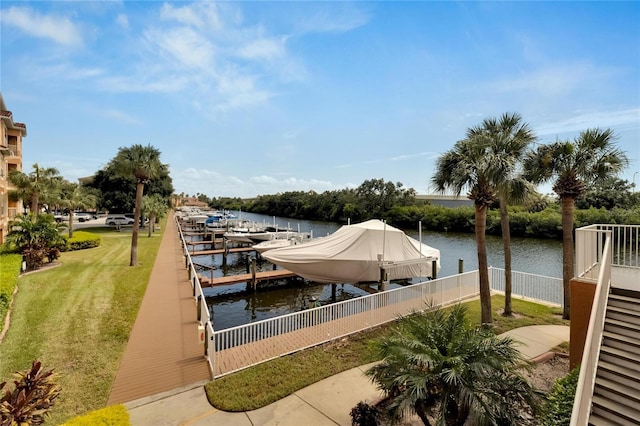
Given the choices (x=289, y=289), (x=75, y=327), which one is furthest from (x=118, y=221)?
(x=75, y=327)

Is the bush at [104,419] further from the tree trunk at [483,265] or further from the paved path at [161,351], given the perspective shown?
the tree trunk at [483,265]

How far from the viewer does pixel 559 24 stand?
410 inches

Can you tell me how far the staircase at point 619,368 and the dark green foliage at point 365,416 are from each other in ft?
10.3

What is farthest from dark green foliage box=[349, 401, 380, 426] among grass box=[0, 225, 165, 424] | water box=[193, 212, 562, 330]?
water box=[193, 212, 562, 330]

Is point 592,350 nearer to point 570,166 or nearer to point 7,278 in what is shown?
point 570,166

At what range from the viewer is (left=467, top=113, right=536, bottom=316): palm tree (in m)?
9.44

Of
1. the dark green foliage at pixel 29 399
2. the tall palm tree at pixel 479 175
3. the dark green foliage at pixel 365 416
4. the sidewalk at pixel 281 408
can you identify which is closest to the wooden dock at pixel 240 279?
the dark green foliage at pixel 29 399

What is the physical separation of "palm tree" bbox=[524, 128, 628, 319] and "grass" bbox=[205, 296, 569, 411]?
161 inches

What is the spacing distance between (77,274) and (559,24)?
2261 cm

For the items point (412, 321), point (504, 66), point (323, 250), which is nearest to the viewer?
point (412, 321)

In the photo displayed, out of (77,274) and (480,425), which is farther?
(77,274)

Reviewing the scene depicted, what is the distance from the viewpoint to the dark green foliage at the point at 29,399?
16.4ft

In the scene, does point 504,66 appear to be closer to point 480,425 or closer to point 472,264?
point 480,425

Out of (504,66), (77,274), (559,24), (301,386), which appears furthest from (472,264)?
(77,274)
